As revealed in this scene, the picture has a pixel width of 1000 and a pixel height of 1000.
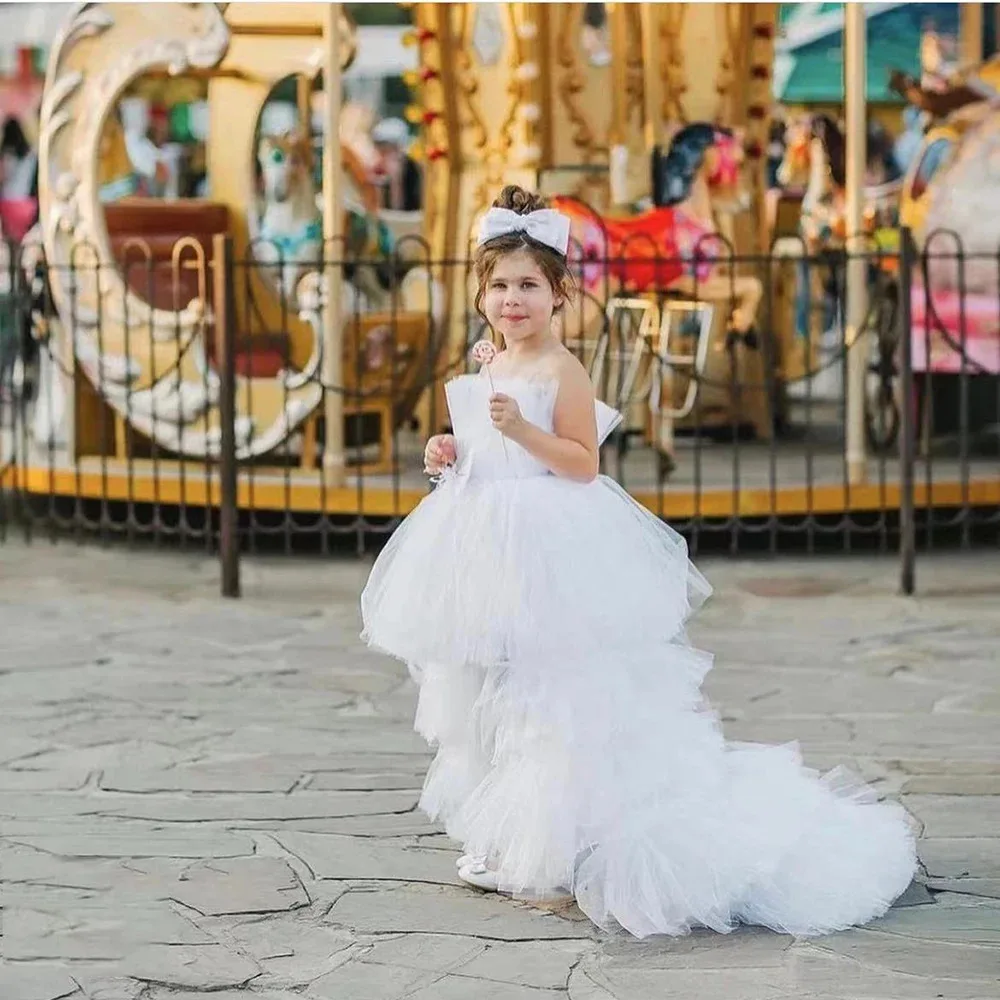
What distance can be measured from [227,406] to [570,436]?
14.4ft

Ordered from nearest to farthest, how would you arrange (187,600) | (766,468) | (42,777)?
(42,777) < (187,600) < (766,468)

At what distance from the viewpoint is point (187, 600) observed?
845cm

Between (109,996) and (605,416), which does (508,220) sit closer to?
(605,416)

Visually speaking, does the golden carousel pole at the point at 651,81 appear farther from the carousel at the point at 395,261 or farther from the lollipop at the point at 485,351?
the lollipop at the point at 485,351

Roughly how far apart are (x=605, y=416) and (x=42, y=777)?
1.98 m

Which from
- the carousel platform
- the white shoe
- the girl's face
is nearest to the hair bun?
the girl's face

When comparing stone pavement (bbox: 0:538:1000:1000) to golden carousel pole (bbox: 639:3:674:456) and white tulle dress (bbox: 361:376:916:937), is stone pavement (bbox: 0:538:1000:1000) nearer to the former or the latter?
white tulle dress (bbox: 361:376:916:937)

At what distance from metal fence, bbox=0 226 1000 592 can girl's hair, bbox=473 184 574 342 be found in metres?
4.15

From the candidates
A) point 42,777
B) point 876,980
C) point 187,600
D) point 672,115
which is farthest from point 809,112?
point 876,980

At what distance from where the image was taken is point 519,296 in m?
4.18

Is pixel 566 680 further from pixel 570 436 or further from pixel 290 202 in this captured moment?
pixel 290 202

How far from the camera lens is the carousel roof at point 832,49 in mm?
16500

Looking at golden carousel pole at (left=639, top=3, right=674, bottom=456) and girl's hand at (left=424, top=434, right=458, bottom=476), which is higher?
golden carousel pole at (left=639, top=3, right=674, bottom=456)

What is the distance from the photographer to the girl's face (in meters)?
4.18
